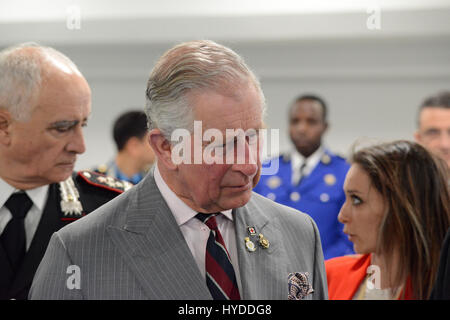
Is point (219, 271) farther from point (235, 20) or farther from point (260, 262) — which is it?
point (235, 20)

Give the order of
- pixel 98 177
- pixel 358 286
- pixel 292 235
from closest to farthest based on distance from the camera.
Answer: pixel 292 235, pixel 98 177, pixel 358 286

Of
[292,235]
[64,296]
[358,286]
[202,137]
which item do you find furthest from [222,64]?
[358,286]

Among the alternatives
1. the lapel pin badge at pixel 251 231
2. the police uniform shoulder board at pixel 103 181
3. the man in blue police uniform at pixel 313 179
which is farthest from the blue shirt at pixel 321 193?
the lapel pin badge at pixel 251 231

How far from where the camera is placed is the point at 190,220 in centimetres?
118

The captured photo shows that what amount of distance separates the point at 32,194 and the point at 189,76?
A: 0.72 m

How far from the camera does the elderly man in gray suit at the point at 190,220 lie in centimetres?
108

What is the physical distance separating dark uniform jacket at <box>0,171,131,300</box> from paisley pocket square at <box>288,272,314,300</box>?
67 centimetres

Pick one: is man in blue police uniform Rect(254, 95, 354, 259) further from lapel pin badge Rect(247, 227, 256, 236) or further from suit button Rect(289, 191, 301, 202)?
lapel pin badge Rect(247, 227, 256, 236)

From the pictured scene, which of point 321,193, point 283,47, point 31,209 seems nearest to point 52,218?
point 31,209

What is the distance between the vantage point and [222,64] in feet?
3.54

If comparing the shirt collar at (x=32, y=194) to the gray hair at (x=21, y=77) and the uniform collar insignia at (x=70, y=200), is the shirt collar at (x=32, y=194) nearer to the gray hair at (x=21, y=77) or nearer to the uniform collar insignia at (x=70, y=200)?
the uniform collar insignia at (x=70, y=200)

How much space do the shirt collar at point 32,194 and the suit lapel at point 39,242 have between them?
15mm
